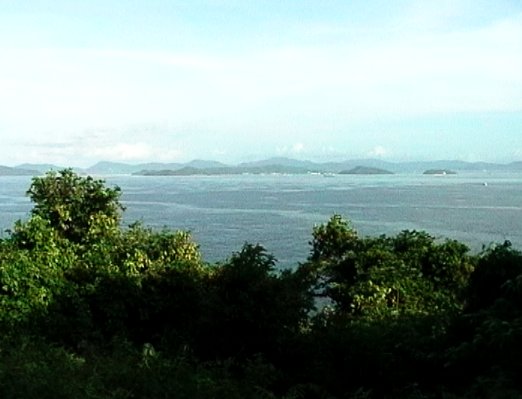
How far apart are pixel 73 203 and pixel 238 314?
17.5ft

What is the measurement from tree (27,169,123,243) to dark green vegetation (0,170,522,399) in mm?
27

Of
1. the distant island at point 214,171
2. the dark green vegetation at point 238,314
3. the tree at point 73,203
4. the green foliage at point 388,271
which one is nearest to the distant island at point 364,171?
the distant island at point 214,171

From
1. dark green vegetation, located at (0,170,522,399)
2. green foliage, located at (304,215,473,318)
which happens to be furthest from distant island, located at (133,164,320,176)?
dark green vegetation, located at (0,170,522,399)

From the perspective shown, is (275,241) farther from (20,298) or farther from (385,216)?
(20,298)

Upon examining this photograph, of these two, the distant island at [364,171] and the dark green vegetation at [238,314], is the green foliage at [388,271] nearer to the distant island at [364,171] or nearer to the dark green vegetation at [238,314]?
the dark green vegetation at [238,314]

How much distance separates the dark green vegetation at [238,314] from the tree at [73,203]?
0.03 metres

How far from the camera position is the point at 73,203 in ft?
48.4

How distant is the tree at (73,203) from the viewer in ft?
47.9

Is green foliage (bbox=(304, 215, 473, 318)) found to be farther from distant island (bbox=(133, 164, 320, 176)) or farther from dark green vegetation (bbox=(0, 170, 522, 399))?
distant island (bbox=(133, 164, 320, 176))

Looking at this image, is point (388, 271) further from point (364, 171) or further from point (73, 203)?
point (364, 171)

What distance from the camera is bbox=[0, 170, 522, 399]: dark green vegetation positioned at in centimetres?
690

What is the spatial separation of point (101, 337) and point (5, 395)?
6061 mm

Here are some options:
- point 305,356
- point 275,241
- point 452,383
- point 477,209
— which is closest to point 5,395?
point 452,383

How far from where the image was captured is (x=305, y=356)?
10258 mm
